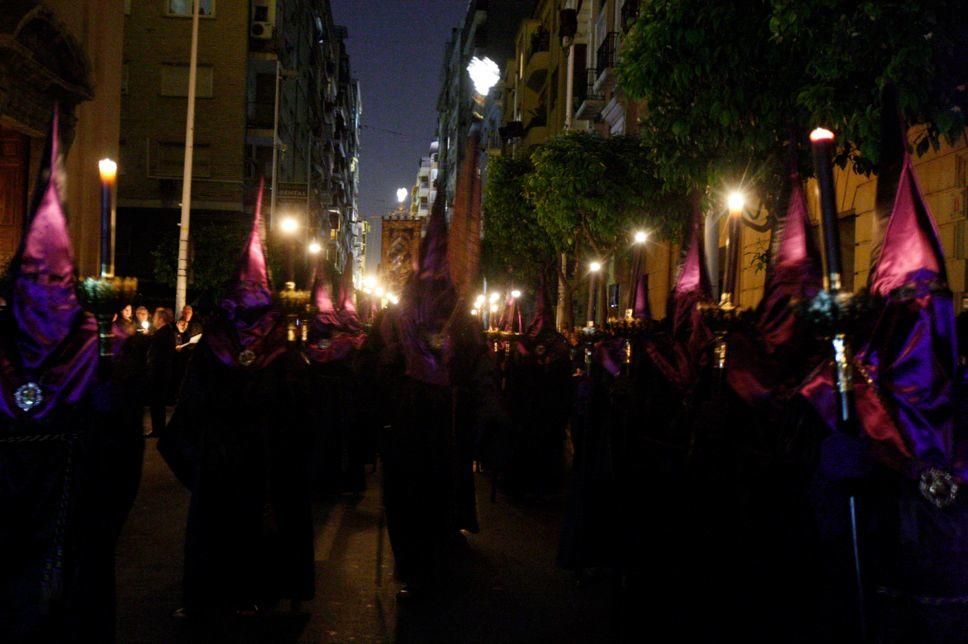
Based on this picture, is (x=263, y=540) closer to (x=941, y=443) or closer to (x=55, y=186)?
(x=55, y=186)

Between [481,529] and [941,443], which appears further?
[481,529]

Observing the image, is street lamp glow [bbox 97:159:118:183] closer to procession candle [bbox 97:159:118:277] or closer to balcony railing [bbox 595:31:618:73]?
procession candle [bbox 97:159:118:277]

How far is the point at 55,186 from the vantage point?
4656 millimetres

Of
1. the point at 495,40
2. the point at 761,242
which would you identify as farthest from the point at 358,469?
the point at 495,40

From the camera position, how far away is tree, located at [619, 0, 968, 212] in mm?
7730

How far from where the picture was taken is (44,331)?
4.50 meters

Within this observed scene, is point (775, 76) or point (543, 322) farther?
point (543, 322)

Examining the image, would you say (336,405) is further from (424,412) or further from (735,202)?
(735,202)

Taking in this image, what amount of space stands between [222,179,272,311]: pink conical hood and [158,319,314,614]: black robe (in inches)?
6.9

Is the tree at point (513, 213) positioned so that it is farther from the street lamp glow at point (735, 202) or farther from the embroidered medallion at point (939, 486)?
the embroidered medallion at point (939, 486)

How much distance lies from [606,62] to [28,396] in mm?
31059

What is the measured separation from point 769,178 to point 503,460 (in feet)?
21.2

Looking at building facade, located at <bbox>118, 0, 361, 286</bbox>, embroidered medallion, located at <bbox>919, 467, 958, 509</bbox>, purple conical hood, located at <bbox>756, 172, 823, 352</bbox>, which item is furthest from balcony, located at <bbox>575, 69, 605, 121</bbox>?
embroidered medallion, located at <bbox>919, 467, 958, 509</bbox>

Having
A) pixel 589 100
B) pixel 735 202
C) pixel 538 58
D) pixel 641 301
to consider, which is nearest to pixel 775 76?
pixel 641 301
